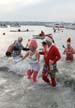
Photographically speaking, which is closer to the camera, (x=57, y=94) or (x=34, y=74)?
(x=57, y=94)

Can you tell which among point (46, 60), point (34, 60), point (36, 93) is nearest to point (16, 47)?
point (34, 60)

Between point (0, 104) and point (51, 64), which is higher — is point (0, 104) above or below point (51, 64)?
below

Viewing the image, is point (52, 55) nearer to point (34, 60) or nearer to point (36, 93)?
point (34, 60)

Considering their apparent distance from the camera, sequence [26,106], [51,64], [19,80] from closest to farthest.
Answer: [26,106], [51,64], [19,80]

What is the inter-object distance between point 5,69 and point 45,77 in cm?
559

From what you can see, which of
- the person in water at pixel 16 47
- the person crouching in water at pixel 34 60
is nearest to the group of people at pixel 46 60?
the person crouching in water at pixel 34 60

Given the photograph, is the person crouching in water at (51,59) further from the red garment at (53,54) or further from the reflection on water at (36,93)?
the reflection on water at (36,93)

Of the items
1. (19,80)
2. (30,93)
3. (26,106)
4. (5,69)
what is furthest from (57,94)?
(5,69)

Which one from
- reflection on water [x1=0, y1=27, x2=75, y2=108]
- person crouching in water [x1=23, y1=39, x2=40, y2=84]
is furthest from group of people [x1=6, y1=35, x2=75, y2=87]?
reflection on water [x1=0, y1=27, x2=75, y2=108]

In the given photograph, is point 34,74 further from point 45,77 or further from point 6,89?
point 6,89

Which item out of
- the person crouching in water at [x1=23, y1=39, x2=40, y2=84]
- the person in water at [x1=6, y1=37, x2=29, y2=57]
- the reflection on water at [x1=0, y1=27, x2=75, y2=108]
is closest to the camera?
the reflection on water at [x1=0, y1=27, x2=75, y2=108]

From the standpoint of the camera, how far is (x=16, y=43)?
17969mm

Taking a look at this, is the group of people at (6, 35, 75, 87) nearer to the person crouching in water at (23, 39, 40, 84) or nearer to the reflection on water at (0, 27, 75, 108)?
the person crouching in water at (23, 39, 40, 84)

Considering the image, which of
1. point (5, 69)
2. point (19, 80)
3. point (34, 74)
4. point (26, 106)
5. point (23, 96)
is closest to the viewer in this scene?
point (26, 106)
